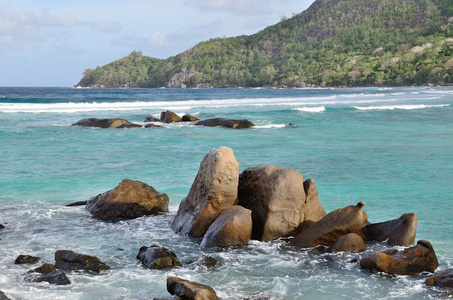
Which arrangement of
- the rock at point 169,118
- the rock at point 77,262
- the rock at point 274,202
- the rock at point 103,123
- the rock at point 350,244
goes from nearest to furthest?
the rock at point 77,262
the rock at point 350,244
the rock at point 274,202
the rock at point 103,123
the rock at point 169,118

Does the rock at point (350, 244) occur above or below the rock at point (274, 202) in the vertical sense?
below

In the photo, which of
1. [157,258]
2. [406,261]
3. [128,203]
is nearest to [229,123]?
[128,203]

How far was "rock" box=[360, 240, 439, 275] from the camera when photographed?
24.7ft

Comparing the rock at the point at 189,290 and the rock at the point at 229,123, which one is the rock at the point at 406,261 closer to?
the rock at the point at 189,290

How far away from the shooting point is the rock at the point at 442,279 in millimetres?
6895

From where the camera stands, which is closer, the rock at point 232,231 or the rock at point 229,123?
the rock at point 232,231

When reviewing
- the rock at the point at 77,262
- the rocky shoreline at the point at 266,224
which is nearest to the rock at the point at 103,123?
the rocky shoreline at the point at 266,224

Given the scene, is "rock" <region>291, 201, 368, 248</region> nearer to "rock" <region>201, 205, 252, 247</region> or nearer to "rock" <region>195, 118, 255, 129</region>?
"rock" <region>201, 205, 252, 247</region>

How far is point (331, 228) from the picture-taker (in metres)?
8.91

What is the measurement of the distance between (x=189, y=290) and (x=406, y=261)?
3.54m

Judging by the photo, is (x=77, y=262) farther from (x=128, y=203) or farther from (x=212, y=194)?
(x=128, y=203)

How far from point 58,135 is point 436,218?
72.9 feet

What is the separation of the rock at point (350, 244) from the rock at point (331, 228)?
30cm

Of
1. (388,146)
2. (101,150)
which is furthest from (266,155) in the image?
(101,150)
